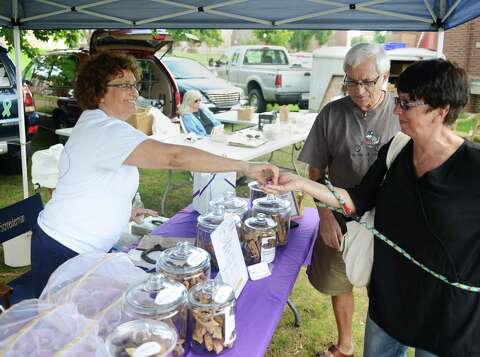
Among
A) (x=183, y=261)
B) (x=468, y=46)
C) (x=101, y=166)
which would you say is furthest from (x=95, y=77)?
(x=468, y=46)

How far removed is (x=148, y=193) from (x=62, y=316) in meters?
5.00

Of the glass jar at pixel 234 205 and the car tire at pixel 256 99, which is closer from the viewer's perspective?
the glass jar at pixel 234 205

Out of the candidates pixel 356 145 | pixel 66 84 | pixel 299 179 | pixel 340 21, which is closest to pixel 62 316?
pixel 299 179

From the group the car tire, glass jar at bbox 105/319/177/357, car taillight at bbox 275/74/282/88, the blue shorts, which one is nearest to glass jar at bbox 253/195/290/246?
the blue shorts

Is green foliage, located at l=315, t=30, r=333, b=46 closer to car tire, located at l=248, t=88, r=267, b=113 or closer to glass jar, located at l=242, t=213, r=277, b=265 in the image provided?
car tire, located at l=248, t=88, r=267, b=113

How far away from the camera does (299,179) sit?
1.94m

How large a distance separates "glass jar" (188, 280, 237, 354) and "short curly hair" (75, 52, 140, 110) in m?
1.08

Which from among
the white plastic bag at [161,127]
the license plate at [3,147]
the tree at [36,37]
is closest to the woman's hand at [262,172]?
the white plastic bag at [161,127]

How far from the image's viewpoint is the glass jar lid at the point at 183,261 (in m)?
1.51

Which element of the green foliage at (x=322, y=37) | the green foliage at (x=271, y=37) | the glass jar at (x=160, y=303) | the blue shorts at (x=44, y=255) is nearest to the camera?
the glass jar at (x=160, y=303)

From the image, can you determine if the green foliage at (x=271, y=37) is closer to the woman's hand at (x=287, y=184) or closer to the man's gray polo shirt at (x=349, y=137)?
the man's gray polo shirt at (x=349, y=137)

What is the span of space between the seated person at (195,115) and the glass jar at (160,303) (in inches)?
179

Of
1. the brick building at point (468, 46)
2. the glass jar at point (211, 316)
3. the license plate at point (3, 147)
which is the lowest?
the license plate at point (3, 147)

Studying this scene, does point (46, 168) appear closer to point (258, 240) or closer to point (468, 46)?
point (258, 240)
